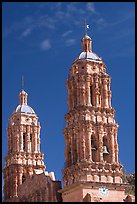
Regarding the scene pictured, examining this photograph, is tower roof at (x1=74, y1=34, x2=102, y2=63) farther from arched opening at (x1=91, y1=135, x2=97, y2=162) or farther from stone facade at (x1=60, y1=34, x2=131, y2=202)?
arched opening at (x1=91, y1=135, x2=97, y2=162)

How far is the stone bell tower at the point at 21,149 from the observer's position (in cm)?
5822

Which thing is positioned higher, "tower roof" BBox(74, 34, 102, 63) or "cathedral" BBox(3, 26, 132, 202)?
"tower roof" BBox(74, 34, 102, 63)

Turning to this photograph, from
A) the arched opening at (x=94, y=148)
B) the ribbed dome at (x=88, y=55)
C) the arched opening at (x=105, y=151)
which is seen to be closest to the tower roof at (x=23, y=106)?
the ribbed dome at (x=88, y=55)

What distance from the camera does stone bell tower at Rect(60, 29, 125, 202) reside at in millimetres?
43372

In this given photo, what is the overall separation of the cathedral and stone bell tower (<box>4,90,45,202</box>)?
9.35 feet

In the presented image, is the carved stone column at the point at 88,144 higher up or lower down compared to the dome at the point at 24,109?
lower down

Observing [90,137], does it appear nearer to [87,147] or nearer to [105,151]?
[87,147]

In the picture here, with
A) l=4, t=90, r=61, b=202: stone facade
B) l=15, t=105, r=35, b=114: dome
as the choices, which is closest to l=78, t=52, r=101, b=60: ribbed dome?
l=4, t=90, r=61, b=202: stone facade

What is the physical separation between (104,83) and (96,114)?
318cm

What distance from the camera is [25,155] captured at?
59094mm

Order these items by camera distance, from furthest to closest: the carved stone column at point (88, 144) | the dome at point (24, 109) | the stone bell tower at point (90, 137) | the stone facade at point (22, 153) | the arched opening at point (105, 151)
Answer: the dome at point (24, 109) < the stone facade at point (22, 153) < the arched opening at point (105, 151) < the carved stone column at point (88, 144) < the stone bell tower at point (90, 137)

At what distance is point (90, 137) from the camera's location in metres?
45.2

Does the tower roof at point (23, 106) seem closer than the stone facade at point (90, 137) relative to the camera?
No

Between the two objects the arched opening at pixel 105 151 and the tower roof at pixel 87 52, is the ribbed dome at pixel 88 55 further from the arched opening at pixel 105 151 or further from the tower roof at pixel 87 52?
the arched opening at pixel 105 151
